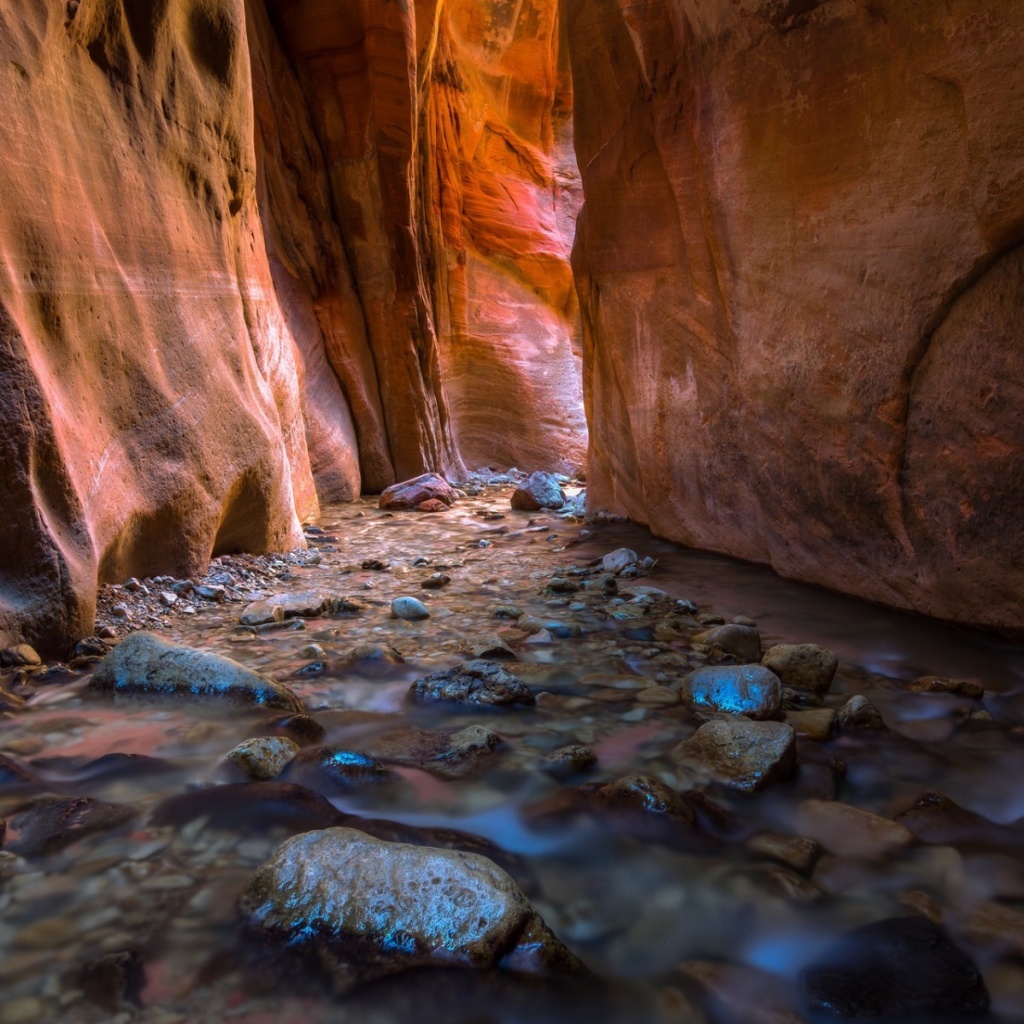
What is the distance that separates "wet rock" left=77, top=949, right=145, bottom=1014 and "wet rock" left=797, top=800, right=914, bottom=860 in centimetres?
128

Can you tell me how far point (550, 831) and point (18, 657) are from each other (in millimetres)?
1860

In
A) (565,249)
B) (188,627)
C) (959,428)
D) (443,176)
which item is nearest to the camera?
(959,428)

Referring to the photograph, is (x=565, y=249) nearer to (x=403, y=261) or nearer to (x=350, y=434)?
(x=403, y=261)

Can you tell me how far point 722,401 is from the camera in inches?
166

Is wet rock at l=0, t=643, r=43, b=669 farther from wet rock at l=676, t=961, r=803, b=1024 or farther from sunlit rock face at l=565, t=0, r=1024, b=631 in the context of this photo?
sunlit rock face at l=565, t=0, r=1024, b=631

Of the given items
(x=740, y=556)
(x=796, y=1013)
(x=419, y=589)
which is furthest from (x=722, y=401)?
(x=796, y=1013)

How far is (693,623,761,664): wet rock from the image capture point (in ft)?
9.38

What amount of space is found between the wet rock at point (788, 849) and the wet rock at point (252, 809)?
860 mm

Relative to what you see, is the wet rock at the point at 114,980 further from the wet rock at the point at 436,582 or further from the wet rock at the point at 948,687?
the wet rock at the point at 436,582

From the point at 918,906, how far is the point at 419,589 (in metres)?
2.93

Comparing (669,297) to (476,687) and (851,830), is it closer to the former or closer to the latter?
(476,687)

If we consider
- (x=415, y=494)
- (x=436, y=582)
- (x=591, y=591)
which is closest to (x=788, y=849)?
(x=591, y=591)

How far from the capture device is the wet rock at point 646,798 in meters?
1.75

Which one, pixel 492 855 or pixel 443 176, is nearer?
pixel 492 855
